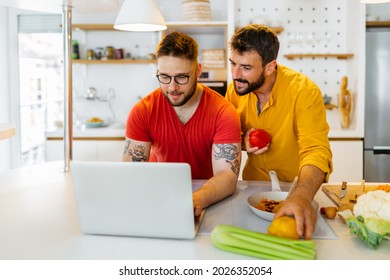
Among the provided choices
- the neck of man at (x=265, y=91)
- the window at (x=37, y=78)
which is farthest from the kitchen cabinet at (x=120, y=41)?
the neck of man at (x=265, y=91)

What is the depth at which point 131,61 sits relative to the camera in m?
4.35

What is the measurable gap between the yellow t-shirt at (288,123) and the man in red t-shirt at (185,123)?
0.72 ft

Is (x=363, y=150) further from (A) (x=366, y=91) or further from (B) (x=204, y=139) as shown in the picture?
(B) (x=204, y=139)

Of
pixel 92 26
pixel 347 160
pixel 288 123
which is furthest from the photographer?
pixel 92 26

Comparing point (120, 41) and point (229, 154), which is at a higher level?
point (120, 41)

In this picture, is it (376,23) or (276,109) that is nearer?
(276,109)

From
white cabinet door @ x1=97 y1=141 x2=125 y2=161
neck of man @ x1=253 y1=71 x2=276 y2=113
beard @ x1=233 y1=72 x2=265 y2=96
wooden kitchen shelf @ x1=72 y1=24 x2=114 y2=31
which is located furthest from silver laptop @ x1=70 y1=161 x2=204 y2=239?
wooden kitchen shelf @ x1=72 y1=24 x2=114 y2=31

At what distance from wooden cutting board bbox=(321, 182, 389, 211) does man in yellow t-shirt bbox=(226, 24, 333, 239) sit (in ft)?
0.19

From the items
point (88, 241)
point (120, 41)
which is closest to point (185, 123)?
point (88, 241)

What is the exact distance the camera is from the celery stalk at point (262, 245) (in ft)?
3.55

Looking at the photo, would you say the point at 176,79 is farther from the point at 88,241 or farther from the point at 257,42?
the point at 88,241

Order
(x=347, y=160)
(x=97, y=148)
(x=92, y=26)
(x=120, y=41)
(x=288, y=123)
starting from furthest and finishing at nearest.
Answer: (x=120, y=41), (x=92, y=26), (x=97, y=148), (x=347, y=160), (x=288, y=123)

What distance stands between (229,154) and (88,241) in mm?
708
